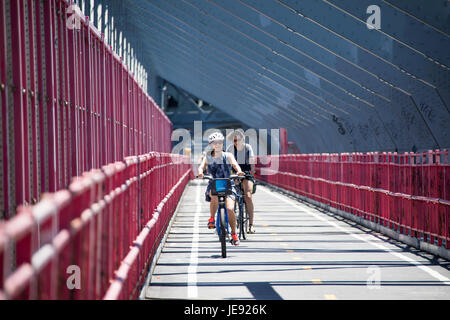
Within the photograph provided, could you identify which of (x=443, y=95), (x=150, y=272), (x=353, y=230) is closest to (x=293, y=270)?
(x=150, y=272)

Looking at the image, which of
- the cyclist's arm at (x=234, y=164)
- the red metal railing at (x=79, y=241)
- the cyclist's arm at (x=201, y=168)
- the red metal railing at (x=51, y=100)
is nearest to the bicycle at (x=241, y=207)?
the cyclist's arm at (x=234, y=164)

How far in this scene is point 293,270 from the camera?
35.3 feet

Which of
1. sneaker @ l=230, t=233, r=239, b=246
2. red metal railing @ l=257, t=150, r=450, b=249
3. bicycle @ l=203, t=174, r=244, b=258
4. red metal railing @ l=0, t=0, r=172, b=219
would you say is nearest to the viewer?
red metal railing @ l=0, t=0, r=172, b=219

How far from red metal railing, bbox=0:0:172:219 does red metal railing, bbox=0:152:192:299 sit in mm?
855

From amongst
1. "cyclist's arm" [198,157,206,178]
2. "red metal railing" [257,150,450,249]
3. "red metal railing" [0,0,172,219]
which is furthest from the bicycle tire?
"red metal railing" [257,150,450,249]

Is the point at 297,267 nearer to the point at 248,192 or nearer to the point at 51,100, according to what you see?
the point at 248,192

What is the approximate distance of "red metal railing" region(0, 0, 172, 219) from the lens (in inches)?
263

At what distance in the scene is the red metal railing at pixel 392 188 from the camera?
12.4 metres

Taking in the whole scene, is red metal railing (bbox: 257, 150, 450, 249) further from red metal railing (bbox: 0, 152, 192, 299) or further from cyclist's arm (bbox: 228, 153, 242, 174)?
red metal railing (bbox: 0, 152, 192, 299)

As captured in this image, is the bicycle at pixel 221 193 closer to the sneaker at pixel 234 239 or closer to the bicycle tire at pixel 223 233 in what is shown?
the bicycle tire at pixel 223 233

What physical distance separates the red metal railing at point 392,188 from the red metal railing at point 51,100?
4.86 meters

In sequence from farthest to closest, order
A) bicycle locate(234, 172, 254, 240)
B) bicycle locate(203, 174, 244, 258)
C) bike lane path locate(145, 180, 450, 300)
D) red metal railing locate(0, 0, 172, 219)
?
bicycle locate(234, 172, 254, 240) < bicycle locate(203, 174, 244, 258) < bike lane path locate(145, 180, 450, 300) < red metal railing locate(0, 0, 172, 219)

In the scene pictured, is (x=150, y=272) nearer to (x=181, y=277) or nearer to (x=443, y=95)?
(x=181, y=277)
